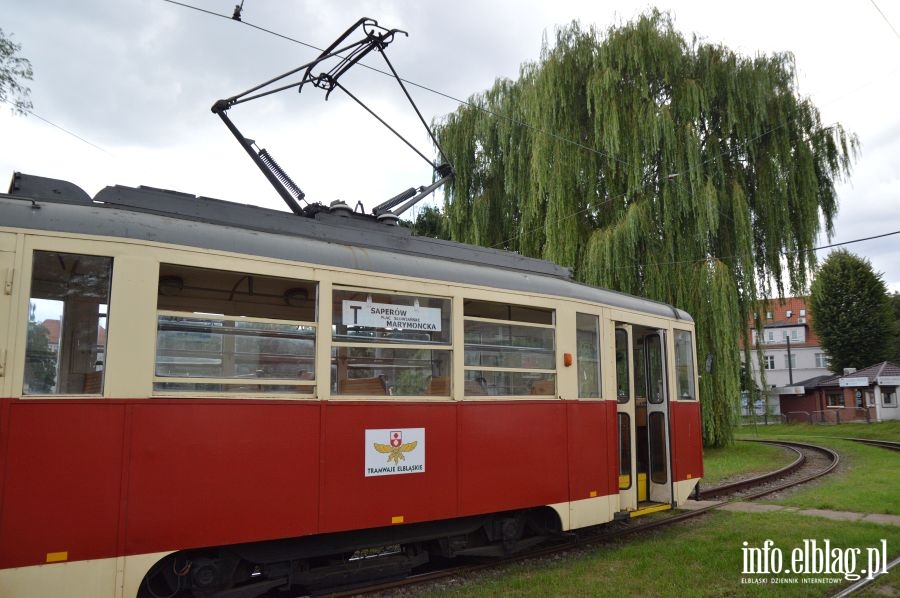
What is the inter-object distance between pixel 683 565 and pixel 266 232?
5.19m

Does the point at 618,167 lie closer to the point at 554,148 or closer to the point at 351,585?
the point at 554,148

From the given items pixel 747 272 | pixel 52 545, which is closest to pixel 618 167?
pixel 747 272

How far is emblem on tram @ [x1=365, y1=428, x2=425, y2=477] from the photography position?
5.61 m

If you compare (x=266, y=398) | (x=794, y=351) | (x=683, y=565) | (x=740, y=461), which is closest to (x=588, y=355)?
(x=683, y=565)

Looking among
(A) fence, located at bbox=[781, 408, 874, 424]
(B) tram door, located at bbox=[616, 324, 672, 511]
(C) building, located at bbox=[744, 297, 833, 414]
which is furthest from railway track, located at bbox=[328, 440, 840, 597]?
(C) building, located at bbox=[744, 297, 833, 414]

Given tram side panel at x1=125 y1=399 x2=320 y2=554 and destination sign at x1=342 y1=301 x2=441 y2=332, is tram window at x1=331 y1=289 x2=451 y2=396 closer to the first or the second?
destination sign at x1=342 y1=301 x2=441 y2=332

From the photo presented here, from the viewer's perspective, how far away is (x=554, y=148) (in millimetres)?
17094

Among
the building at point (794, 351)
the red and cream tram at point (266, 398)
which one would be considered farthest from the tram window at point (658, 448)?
the building at point (794, 351)

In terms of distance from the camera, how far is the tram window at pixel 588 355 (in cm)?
755

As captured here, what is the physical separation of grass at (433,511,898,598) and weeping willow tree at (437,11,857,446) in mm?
7335

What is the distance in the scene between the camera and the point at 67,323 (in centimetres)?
451

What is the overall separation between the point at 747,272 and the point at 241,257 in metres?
13.7

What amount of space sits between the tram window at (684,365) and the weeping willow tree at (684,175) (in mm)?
6237

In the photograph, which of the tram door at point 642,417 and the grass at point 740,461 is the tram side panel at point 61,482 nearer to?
the tram door at point 642,417
